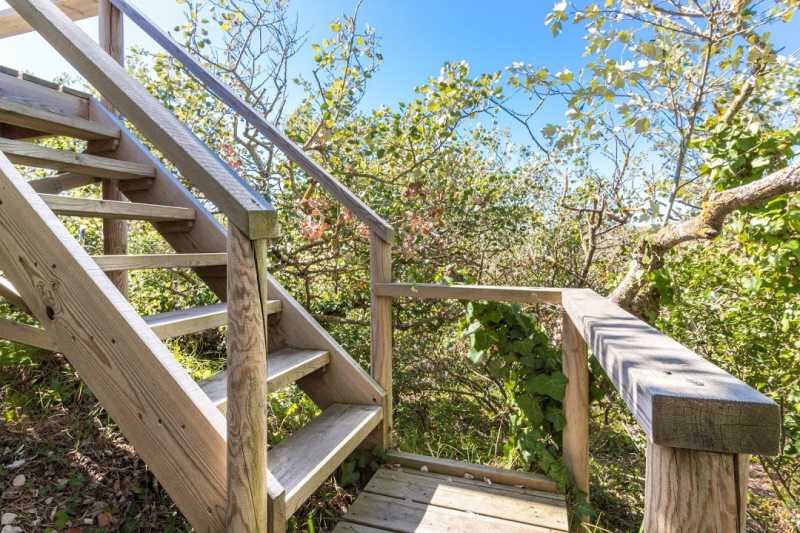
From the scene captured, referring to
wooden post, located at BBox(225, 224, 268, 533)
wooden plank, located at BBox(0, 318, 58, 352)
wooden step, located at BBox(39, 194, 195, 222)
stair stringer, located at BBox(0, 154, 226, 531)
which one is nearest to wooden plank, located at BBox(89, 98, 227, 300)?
wooden step, located at BBox(39, 194, 195, 222)

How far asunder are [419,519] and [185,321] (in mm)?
1241

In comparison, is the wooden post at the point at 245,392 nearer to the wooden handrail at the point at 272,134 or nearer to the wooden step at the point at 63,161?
the wooden handrail at the point at 272,134

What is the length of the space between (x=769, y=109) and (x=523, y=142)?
221 centimetres

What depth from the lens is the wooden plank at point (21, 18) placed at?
2.80 m

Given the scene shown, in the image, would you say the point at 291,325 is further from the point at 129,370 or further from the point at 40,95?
the point at 40,95

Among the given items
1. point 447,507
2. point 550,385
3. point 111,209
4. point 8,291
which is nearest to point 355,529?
point 447,507

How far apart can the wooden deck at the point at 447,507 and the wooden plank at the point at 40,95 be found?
256cm

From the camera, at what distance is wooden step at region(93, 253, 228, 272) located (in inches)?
66.3

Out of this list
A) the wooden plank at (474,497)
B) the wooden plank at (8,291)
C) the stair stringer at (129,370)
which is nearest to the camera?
the stair stringer at (129,370)

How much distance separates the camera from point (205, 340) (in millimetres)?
3857

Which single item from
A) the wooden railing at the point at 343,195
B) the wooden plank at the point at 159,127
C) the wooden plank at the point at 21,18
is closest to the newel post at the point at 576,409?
the wooden railing at the point at 343,195

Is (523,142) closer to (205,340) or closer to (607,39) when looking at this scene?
(607,39)

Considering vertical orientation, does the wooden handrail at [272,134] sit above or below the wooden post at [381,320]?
above

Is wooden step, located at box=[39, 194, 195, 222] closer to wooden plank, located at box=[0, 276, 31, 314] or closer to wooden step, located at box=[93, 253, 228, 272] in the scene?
wooden step, located at box=[93, 253, 228, 272]
